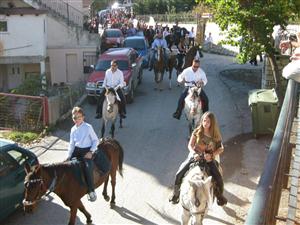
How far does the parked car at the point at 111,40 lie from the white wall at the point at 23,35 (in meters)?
8.27

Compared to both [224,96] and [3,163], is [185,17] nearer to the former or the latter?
[224,96]

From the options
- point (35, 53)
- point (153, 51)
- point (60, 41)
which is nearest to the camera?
point (153, 51)

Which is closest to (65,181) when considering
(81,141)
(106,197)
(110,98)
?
(81,141)

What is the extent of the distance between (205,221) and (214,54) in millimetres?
29385

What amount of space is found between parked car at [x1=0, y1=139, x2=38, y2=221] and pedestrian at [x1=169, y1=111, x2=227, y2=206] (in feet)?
10.5

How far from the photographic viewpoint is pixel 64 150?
16047 millimetres

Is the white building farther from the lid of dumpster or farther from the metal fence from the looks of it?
the lid of dumpster

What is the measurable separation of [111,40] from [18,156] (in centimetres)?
2620

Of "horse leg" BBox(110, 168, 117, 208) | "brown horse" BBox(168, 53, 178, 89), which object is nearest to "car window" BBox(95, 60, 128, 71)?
"brown horse" BBox(168, 53, 178, 89)

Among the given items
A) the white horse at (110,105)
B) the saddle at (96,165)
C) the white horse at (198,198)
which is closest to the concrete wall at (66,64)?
the white horse at (110,105)

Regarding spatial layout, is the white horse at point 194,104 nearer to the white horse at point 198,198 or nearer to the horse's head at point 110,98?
the horse's head at point 110,98

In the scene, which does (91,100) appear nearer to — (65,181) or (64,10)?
(65,181)

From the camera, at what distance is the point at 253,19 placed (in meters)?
13.8

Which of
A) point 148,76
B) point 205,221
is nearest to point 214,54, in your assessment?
point 148,76
